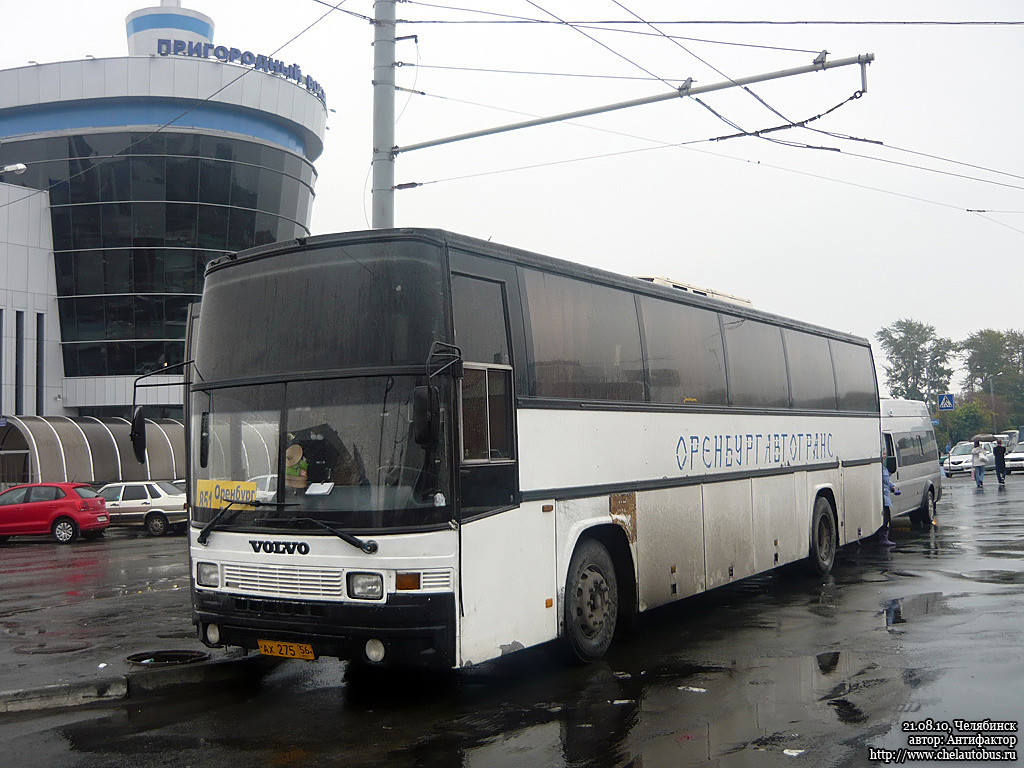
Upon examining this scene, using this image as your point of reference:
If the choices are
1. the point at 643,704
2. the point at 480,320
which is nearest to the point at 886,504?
the point at 643,704

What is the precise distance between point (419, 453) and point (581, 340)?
2.59 metres

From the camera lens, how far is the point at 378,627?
702 cm

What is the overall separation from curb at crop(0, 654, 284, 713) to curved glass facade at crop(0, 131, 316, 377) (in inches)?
1628

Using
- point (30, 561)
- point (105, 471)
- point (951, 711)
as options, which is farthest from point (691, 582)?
point (105, 471)

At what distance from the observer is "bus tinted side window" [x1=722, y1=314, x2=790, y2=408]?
12.2 metres

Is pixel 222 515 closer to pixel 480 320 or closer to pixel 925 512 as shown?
pixel 480 320

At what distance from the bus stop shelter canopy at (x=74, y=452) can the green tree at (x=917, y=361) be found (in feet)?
339

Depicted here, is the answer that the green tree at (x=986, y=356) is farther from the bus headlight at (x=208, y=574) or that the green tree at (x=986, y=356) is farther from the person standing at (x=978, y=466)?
the bus headlight at (x=208, y=574)

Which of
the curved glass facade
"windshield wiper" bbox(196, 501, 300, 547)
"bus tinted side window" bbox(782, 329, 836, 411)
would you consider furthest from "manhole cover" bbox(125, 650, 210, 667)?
the curved glass facade

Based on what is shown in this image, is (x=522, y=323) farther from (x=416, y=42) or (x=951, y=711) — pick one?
(x=416, y=42)

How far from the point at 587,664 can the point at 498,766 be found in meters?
2.80

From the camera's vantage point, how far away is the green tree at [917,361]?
124 m

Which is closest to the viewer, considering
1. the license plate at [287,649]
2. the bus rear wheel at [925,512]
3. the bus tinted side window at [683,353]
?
the license plate at [287,649]

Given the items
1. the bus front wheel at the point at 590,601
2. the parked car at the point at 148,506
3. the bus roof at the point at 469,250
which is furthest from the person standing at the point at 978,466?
the bus front wheel at the point at 590,601
